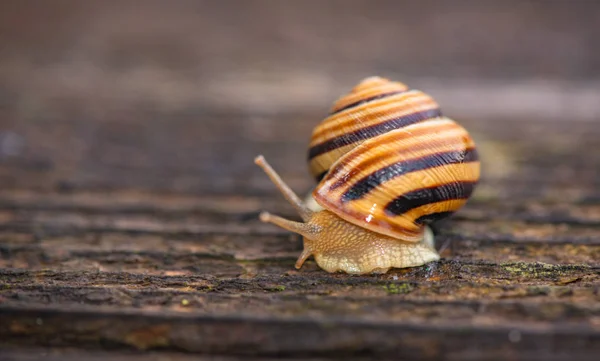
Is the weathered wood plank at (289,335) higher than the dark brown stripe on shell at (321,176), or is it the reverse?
the dark brown stripe on shell at (321,176)

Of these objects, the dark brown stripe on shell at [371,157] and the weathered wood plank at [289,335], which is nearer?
the weathered wood plank at [289,335]

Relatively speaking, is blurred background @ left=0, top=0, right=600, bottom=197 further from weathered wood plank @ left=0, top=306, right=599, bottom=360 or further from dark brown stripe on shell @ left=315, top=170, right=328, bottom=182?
weathered wood plank @ left=0, top=306, right=599, bottom=360

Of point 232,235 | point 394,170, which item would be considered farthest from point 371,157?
point 232,235

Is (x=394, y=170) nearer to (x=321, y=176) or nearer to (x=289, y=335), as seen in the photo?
(x=321, y=176)

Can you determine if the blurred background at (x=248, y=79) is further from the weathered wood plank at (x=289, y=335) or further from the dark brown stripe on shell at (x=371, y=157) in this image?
the weathered wood plank at (x=289, y=335)

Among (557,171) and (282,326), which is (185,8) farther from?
(282,326)

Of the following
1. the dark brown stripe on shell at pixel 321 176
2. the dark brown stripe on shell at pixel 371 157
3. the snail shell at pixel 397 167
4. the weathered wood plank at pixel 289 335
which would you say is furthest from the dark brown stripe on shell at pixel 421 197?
the weathered wood plank at pixel 289 335

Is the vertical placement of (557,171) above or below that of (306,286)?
above

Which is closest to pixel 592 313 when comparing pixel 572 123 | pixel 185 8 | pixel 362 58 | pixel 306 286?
pixel 306 286
